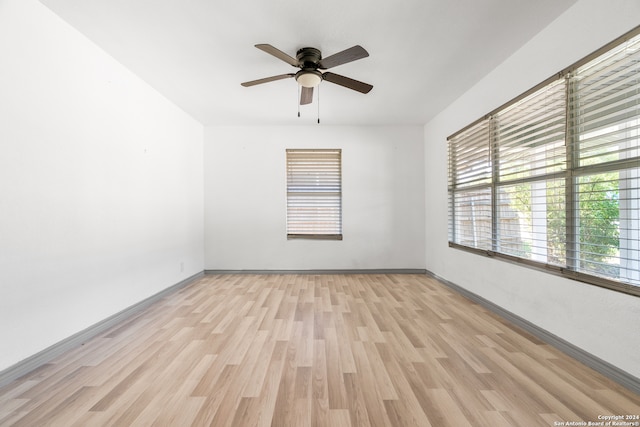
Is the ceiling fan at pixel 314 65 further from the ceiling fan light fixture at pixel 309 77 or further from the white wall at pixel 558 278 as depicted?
the white wall at pixel 558 278

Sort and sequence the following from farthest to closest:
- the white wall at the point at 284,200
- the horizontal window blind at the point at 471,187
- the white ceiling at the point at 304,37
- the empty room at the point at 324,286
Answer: the white wall at the point at 284,200 < the horizontal window blind at the point at 471,187 < the white ceiling at the point at 304,37 < the empty room at the point at 324,286

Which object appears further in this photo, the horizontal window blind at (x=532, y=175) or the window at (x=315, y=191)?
the window at (x=315, y=191)

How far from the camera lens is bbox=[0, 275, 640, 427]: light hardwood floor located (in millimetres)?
1406

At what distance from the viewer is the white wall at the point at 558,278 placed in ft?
5.48

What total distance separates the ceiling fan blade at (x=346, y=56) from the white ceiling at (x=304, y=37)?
0.80 feet

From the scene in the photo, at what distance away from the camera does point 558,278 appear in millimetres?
2123

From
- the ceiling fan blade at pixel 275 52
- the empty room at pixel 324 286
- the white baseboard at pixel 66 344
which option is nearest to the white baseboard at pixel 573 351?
the empty room at pixel 324 286

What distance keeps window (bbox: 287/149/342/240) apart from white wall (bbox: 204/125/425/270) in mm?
140

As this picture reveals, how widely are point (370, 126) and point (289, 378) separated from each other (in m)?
4.17

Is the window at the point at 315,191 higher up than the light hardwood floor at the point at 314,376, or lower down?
higher up

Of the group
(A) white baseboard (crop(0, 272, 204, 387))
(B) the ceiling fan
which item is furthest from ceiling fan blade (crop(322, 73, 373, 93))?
(A) white baseboard (crop(0, 272, 204, 387))

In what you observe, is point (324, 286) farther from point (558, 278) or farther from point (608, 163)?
point (608, 163)

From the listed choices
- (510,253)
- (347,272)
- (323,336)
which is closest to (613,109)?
(510,253)

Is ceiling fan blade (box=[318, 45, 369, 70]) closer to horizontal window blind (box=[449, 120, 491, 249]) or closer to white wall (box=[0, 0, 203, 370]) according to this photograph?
horizontal window blind (box=[449, 120, 491, 249])
